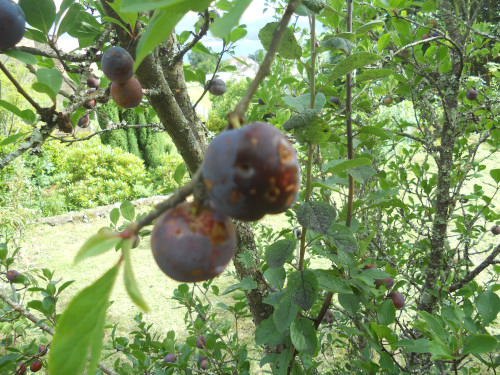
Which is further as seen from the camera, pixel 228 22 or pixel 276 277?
pixel 276 277

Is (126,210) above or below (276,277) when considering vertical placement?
above

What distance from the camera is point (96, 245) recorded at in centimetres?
38

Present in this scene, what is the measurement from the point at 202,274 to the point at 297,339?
0.67 m

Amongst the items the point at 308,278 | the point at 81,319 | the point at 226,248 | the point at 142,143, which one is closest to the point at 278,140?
the point at 226,248

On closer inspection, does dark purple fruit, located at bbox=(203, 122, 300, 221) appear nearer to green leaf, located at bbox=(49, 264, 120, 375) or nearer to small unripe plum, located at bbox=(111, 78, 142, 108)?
green leaf, located at bbox=(49, 264, 120, 375)

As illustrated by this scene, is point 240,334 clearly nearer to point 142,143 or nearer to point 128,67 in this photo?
point 128,67

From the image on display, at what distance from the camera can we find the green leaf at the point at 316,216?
82cm

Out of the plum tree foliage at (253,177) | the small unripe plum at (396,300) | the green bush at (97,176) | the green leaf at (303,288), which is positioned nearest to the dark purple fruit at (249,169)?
the plum tree foliage at (253,177)

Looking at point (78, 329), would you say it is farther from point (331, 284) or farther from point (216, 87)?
point (216, 87)

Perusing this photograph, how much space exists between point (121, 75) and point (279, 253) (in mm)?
750

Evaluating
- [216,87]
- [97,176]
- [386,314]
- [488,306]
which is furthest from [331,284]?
[97,176]

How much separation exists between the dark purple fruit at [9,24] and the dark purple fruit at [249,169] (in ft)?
2.34

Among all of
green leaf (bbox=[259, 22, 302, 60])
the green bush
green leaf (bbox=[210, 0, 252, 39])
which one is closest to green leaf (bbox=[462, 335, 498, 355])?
green leaf (bbox=[259, 22, 302, 60])

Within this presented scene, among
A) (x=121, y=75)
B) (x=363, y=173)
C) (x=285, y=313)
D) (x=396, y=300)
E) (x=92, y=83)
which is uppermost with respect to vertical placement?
(x=92, y=83)
